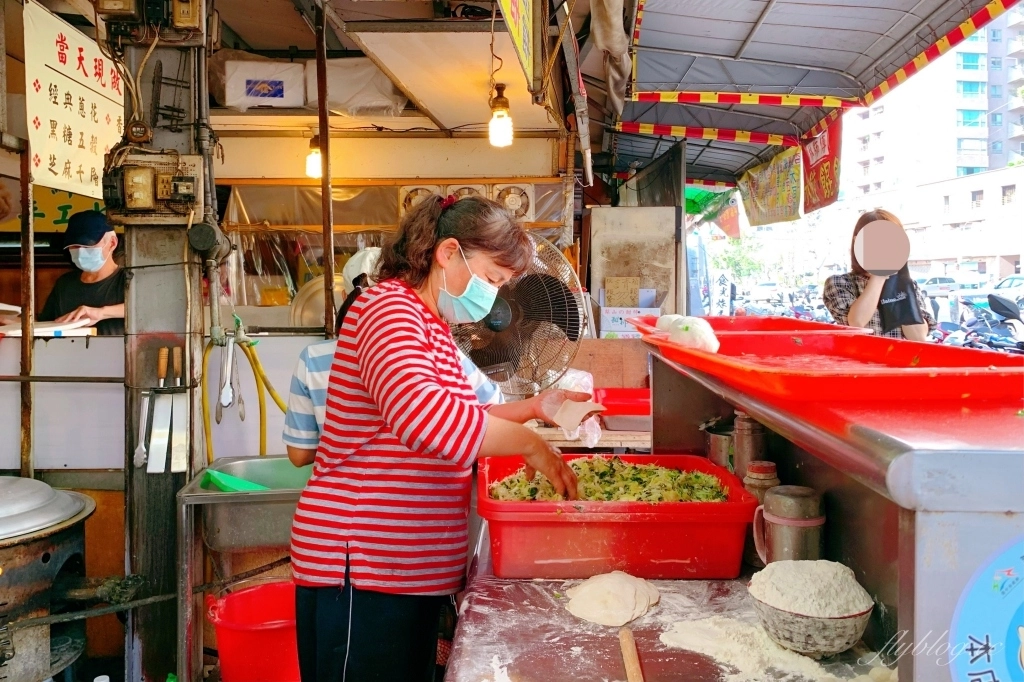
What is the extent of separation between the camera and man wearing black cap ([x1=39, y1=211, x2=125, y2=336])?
4.63 metres

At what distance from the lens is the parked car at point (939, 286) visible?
11.5 metres

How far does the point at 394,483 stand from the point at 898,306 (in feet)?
11.4

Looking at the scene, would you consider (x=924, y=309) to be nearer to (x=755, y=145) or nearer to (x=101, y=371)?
(x=101, y=371)

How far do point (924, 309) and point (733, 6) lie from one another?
2.55 metres

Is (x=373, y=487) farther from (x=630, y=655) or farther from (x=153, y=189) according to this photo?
(x=153, y=189)

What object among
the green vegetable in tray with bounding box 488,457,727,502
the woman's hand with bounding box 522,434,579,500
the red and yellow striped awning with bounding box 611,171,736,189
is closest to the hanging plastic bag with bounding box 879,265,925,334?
the green vegetable in tray with bounding box 488,457,727,502

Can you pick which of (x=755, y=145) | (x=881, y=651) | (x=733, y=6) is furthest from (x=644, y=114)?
(x=881, y=651)

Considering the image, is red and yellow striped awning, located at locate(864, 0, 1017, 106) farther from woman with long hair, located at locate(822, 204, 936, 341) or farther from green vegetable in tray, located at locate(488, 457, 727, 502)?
green vegetable in tray, located at locate(488, 457, 727, 502)

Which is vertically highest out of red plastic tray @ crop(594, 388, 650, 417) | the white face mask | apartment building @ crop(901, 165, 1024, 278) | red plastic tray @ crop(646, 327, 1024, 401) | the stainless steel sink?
apartment building @ crop(901, 165, 1024, 278)

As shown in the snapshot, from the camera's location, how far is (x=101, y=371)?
387 cm

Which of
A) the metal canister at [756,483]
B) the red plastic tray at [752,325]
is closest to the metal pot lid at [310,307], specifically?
the red plastic tray at [752,325]

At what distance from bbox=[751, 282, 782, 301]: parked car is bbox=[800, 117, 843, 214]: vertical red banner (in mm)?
12943

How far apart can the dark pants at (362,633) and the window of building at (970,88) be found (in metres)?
7.02

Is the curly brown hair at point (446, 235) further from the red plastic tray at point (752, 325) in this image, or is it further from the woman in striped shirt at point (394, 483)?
the red plastic tray at point (752, 325)
